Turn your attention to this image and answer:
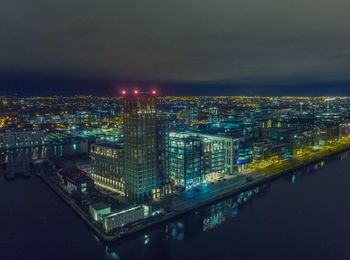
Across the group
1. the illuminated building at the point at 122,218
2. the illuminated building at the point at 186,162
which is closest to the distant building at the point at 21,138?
the illuminated building at the point at 186,162

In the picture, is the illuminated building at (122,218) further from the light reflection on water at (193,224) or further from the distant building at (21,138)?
the distant building at (21,138)

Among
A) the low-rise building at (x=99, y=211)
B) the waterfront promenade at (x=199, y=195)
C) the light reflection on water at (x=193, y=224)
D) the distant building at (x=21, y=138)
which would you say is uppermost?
the distant building at (x=21, y=138)

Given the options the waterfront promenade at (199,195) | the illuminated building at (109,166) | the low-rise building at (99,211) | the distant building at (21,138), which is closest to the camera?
the waterfront promenade at (199,195)

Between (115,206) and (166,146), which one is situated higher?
(166,146)

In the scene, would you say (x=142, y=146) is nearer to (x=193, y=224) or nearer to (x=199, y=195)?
(x=199, y=195)

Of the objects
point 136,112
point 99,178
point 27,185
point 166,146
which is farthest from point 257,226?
point 27,185

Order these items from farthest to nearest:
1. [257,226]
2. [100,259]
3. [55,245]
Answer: [257,226], [55,245], [100,259]

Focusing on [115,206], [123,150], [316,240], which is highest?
[123,150]

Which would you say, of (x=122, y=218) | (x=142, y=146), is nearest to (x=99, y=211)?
(x=122, y=218)

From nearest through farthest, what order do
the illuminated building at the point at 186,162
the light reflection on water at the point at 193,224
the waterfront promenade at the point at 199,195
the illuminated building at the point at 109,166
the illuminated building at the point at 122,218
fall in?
the light reflection on water at the point at 193,224 < the illuminated building at the point at 122,218 < the waterfront promenade at the point at 199,195 < the illuminated building at the point at 109,166 < the illuminated building at the point at 186,162

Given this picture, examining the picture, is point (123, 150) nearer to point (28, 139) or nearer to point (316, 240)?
point (316, 240)

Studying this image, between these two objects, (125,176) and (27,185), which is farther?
(27,185)
